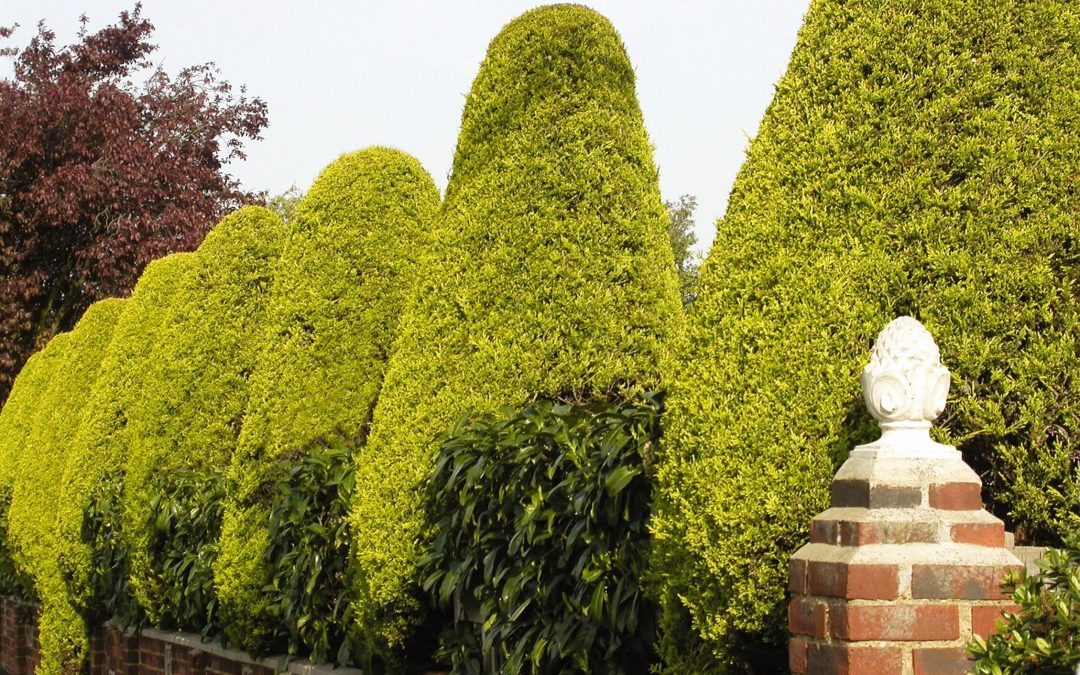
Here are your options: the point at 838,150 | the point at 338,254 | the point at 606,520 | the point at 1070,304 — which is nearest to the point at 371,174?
the point at 338,254

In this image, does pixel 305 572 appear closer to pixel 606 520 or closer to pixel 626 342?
pixel 626 342

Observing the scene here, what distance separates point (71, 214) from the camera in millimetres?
23062

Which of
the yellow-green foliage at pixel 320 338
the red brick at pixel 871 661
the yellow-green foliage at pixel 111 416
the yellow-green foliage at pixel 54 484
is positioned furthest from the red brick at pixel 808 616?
the yellow-green foliage at pixel 54 484

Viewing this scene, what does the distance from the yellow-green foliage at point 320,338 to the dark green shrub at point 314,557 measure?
0.25 metres

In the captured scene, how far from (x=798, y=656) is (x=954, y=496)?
684 millimetres

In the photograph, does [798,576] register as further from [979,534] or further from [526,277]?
[526,277]

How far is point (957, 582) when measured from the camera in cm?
378

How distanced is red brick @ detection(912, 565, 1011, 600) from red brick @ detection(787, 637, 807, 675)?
390 mm

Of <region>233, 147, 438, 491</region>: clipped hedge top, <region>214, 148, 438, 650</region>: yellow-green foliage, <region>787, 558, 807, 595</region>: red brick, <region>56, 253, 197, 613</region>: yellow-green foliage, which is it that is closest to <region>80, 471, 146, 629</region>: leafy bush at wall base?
<region>56, 253, 197, 613</region>: yellow-green foliage

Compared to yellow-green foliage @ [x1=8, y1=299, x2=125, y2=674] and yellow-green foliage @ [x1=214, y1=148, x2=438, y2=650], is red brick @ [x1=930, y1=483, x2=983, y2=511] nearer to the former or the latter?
yellow-green foliage @ [x1=214, y1=148, x2=438, y2=650]

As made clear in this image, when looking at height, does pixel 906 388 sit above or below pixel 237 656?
above

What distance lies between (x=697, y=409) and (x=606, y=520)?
3.27ft

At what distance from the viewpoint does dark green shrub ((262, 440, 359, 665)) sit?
765 cm

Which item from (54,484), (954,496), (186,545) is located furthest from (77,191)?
(954,496)
